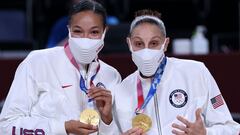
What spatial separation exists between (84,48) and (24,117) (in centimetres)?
52

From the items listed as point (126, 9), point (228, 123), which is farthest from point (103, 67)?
point (126, 9)

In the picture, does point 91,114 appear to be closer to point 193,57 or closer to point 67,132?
point 67,132

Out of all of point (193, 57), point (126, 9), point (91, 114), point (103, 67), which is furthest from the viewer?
point (126, 9)

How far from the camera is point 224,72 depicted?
6383 millimetres

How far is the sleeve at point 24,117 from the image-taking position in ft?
13.9

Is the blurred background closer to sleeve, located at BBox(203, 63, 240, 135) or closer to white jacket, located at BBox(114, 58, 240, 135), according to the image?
white jacket, located at BBox(114, 58, 240, 135)

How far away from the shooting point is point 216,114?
4312 mm

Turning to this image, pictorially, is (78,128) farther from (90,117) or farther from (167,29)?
(167,29)

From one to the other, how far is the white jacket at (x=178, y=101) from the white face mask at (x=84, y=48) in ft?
0.91

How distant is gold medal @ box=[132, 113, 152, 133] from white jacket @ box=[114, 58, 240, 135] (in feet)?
0.18

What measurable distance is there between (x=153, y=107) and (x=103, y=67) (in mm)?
432

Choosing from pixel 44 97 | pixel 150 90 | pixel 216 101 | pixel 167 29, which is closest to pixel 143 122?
pixel 150 90

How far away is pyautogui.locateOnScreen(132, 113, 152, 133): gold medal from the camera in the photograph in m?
4.21

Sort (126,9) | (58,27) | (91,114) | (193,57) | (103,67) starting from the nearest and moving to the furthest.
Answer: (91,114) < (103,67) < (193,57) < (58,27) < (126,9)
